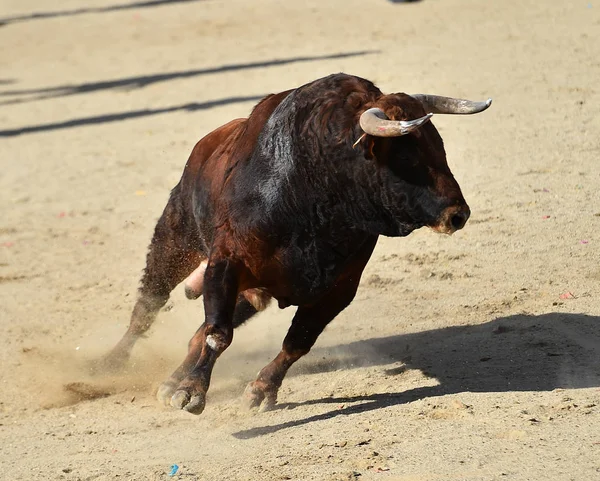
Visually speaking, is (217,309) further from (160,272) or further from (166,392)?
(160,272)

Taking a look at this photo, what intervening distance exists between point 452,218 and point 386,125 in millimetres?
560

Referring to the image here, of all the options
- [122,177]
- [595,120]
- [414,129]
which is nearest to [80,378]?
[414,129]

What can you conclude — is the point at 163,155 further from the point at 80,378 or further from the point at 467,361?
the point at 467,361

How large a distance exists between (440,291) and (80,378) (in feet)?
8.60

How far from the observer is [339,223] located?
5746 millimetres

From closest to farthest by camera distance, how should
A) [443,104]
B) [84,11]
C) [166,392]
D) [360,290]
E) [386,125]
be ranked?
[386,125] < [443,104] < [166,392] < [360,290] < [84,11]

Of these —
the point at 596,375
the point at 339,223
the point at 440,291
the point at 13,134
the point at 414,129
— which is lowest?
the point at 13,134

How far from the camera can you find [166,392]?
21.6 feet

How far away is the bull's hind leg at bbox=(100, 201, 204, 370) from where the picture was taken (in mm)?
7105

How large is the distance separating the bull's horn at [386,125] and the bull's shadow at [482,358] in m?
1.56

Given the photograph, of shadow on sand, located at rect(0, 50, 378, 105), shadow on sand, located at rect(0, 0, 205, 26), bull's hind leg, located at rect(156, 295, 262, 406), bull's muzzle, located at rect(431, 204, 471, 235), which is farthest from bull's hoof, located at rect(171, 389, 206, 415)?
shadow on sand, located at rect(0, 0, 205, 26)

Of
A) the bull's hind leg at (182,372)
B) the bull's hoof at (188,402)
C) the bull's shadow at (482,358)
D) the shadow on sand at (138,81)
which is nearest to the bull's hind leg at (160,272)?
the bull's hind leg at (182,372)

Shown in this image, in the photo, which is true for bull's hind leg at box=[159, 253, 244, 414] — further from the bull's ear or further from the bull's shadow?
the bull's ear

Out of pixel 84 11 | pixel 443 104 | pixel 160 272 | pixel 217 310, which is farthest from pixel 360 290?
pixel 84 11
